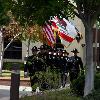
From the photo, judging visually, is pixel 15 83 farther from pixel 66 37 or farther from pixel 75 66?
pixel 66 37

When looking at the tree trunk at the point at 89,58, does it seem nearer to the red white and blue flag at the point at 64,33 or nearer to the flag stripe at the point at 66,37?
the red white and blue flag at the point at 64,33

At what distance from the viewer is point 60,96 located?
11344 millimetres

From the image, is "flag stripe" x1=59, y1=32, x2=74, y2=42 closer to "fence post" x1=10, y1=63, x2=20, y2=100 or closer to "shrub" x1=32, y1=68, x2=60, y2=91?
"shrub" x1=32, y1=68, x2=60, y2=91

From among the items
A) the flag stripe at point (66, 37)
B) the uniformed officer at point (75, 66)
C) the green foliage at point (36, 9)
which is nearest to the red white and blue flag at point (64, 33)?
the flag stripe at point (66, 37)

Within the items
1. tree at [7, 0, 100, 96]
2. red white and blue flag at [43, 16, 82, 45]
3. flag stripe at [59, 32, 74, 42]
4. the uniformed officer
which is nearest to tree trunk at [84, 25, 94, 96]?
tree at [7, 0, 100, 96]

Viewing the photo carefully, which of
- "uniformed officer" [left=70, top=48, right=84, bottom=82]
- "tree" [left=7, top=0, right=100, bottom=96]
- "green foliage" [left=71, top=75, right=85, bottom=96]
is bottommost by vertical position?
"green foliage" [left=71, top=75, right=85, bottom=96]

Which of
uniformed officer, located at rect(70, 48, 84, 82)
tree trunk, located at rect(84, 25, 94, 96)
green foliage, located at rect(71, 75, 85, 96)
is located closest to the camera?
tree trunk, located at rect(84, 25, 94, 96)

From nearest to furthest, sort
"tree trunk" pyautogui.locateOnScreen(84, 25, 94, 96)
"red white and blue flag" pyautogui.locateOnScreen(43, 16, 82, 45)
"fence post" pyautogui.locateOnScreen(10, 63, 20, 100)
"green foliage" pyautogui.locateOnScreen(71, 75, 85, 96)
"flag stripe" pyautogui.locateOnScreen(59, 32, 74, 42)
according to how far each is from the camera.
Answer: "fence post" pyautogui.locateOnScreen(10, 63, 20, 100), "tree trunk" pyautogui.locateOnScreen(84, 25, 94, 96), "green foliage" pyautogui.locateOnScreen(71, 75, 85, 96), "red white and blue flag" pyautogui.locateOnScreen(43, 16, 82, 45), "flag stripe" pyautogui.locateOnScreen(59, 32, 74, 42)

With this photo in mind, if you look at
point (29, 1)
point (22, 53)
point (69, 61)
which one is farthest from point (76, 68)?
point (22, 53)

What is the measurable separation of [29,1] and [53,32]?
13166 millimetres

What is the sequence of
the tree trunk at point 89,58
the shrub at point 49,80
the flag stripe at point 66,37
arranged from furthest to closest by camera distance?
1. the flag stripe at point 66,37
2. the shrub at point 49,80
3. the tree trunk at point 89,58

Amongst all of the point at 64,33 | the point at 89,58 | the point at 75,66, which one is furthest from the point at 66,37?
the point at 89,58

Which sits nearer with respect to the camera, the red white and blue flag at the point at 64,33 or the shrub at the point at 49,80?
the shrub at the point at 49,80

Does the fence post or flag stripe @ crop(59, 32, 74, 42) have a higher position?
flag stripe @ crop(59, 32, 74, 42)
